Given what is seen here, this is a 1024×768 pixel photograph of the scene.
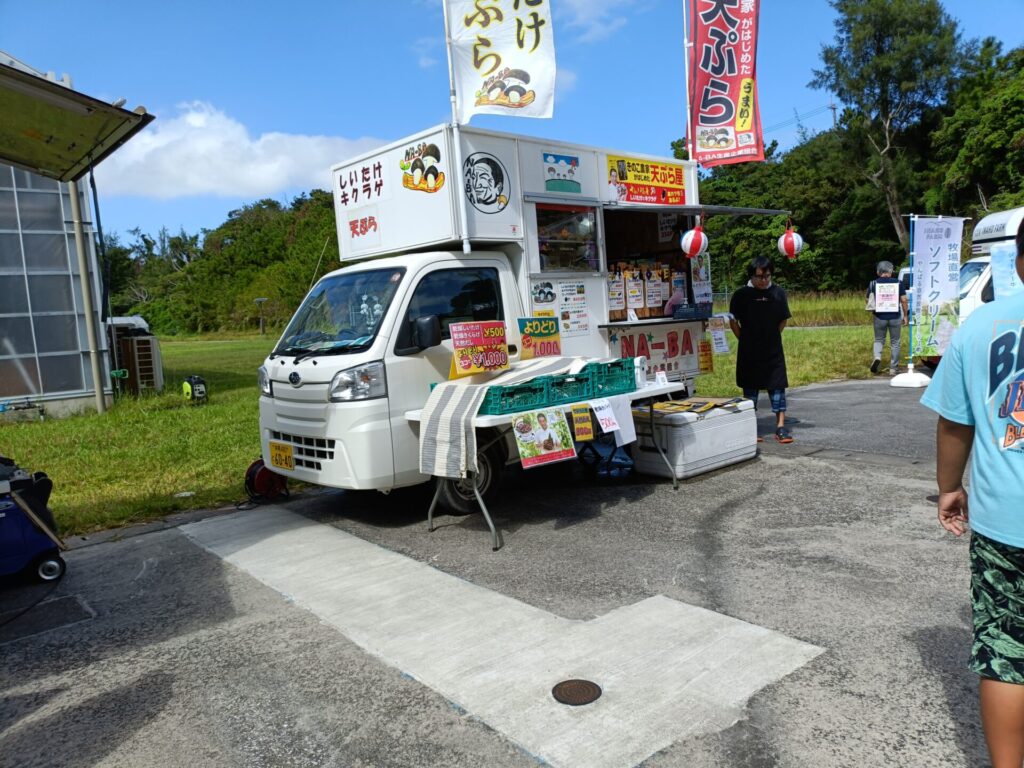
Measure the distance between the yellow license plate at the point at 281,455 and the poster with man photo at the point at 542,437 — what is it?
193cm

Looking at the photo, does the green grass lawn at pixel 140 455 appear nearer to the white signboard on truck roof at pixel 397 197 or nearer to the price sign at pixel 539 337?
the white signboard on truck roof at pixel 397 197

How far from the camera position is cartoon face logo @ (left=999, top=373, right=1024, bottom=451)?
1921mm

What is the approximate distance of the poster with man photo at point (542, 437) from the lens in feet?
16.0

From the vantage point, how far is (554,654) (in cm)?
330

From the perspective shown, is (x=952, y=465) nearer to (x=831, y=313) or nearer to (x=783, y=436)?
(x=783, y=436)

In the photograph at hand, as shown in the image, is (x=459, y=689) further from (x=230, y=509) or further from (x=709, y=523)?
(x=230, y=509)

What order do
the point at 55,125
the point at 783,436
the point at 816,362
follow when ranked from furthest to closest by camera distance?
the point at 816,362 < the point at 783,436 < the point at 55,125

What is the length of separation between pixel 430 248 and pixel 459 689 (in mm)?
3876

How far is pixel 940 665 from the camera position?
9.86ft

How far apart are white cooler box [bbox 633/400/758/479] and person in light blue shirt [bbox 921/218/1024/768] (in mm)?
4172

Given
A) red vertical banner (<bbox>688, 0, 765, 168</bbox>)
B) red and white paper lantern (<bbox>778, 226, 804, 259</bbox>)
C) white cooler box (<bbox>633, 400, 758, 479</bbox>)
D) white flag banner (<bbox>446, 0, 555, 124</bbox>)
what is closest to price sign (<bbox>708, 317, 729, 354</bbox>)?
red and white paper lantern (<bbox>778, 226, 804, 259</bbox>)

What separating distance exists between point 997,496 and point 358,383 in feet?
13.1

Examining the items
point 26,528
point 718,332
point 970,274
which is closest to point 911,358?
point 970,274

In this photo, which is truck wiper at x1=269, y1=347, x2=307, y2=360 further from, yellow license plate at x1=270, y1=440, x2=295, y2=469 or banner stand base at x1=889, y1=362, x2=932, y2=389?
banner stand base at x1=889, y1=362, x2=932, y2=389
